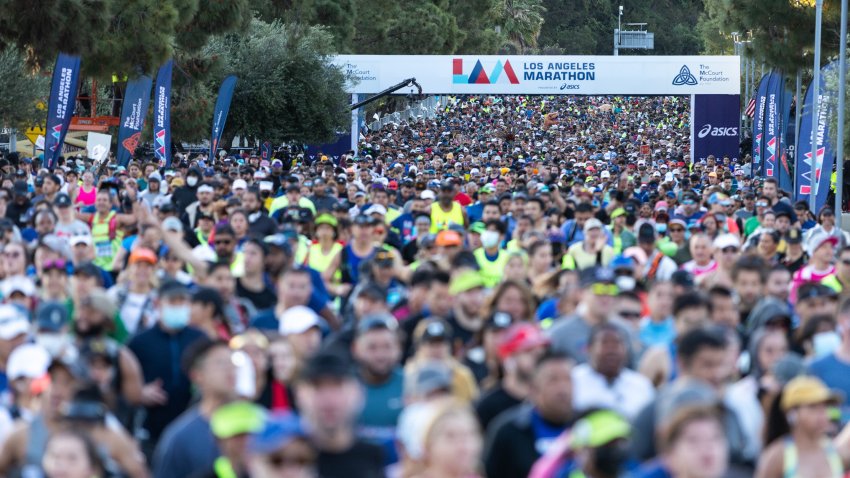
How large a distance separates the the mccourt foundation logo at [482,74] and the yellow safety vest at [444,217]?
31269 millimetres

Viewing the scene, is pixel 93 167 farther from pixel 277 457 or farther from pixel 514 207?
pixel 277 457

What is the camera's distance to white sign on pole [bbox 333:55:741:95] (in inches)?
1877

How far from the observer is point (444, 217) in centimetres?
1633

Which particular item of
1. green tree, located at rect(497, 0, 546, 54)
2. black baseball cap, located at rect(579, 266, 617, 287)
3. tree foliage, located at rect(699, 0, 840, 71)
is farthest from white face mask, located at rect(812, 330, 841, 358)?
green tree, located at rect(497, 0, 546, 54)

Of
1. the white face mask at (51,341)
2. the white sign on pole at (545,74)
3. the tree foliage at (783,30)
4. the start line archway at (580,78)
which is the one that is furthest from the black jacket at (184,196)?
the white sign on pole at (545,74)

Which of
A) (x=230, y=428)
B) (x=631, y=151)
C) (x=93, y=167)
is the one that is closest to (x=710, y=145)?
(x=631, y=151)

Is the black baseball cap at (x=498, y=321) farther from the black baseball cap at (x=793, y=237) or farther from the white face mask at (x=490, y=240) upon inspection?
the black baseball cap at (x=793, y=237)

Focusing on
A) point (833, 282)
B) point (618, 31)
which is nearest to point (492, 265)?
point (833, 282)

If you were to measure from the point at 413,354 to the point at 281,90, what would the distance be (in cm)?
3491

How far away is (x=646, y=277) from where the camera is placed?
43.4 feet

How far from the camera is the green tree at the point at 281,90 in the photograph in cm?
4353

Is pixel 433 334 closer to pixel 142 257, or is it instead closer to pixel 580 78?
pixel 142 257

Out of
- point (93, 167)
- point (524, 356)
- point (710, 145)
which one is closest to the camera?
point (524, 356)

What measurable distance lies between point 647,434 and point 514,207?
1013 cm
